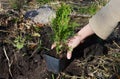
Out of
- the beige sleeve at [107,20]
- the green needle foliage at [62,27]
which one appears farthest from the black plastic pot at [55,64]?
the beige sleeve at [107,20]

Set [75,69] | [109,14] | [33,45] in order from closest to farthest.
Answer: [109,14]
[75,69]
[33,45]

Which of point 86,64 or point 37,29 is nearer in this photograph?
point 86,64

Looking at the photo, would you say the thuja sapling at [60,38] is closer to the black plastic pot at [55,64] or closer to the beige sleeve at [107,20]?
the black plastic pot at [55,64]

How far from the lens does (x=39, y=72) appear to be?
3309 mm

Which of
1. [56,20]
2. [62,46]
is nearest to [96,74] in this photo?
[62,46]

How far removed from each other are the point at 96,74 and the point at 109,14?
63 cm

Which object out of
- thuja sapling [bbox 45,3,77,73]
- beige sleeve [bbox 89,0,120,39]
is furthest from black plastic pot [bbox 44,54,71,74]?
beige sleeve [bbox 89,0,120,39]

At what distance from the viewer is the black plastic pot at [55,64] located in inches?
126

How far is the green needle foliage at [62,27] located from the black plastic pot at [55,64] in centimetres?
11

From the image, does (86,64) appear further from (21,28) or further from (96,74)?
(21,28)

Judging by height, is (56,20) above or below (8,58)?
above

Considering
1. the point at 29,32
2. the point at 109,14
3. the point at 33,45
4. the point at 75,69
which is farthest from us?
the point at 29,32

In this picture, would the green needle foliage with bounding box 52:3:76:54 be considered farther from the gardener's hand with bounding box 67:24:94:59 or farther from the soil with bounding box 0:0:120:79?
the soil with bounding box 0:0:120:79

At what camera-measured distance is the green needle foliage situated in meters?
3.22
